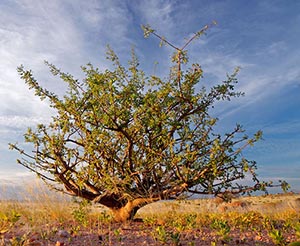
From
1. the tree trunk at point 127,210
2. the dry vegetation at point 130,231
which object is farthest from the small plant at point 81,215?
the tree trunk at point 127,210

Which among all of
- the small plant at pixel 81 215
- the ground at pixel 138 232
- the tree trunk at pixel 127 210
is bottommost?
the ground at pixel 138 232

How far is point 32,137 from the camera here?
9266mm

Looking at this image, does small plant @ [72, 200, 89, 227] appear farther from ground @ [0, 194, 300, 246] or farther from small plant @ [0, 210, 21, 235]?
small plant @ [0, 210, 21, 235]

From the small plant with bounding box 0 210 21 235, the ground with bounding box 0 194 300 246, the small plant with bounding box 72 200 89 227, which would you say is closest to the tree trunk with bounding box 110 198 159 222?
the ground with bounding box 0 194 300 246

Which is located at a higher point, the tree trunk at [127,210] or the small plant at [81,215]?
the tree trunk at [127,210]

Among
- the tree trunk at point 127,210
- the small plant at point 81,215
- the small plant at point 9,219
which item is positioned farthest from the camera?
the tree trunk at point 127,210

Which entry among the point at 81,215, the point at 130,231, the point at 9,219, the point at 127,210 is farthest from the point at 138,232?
the point at 9,219

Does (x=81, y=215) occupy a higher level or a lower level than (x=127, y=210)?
lower

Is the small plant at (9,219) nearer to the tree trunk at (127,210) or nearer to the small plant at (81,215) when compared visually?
the small plant at (81,215)

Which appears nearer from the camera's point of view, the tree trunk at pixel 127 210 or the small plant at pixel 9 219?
the small plant at pixel 9 219

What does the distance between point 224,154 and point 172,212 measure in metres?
3.30

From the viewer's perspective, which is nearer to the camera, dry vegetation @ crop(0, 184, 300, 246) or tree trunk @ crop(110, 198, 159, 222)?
dry vegetation @ crop(0, 184, 300, 246)

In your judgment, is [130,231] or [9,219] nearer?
[9,219]

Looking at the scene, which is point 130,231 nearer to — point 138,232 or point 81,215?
point 138,232
